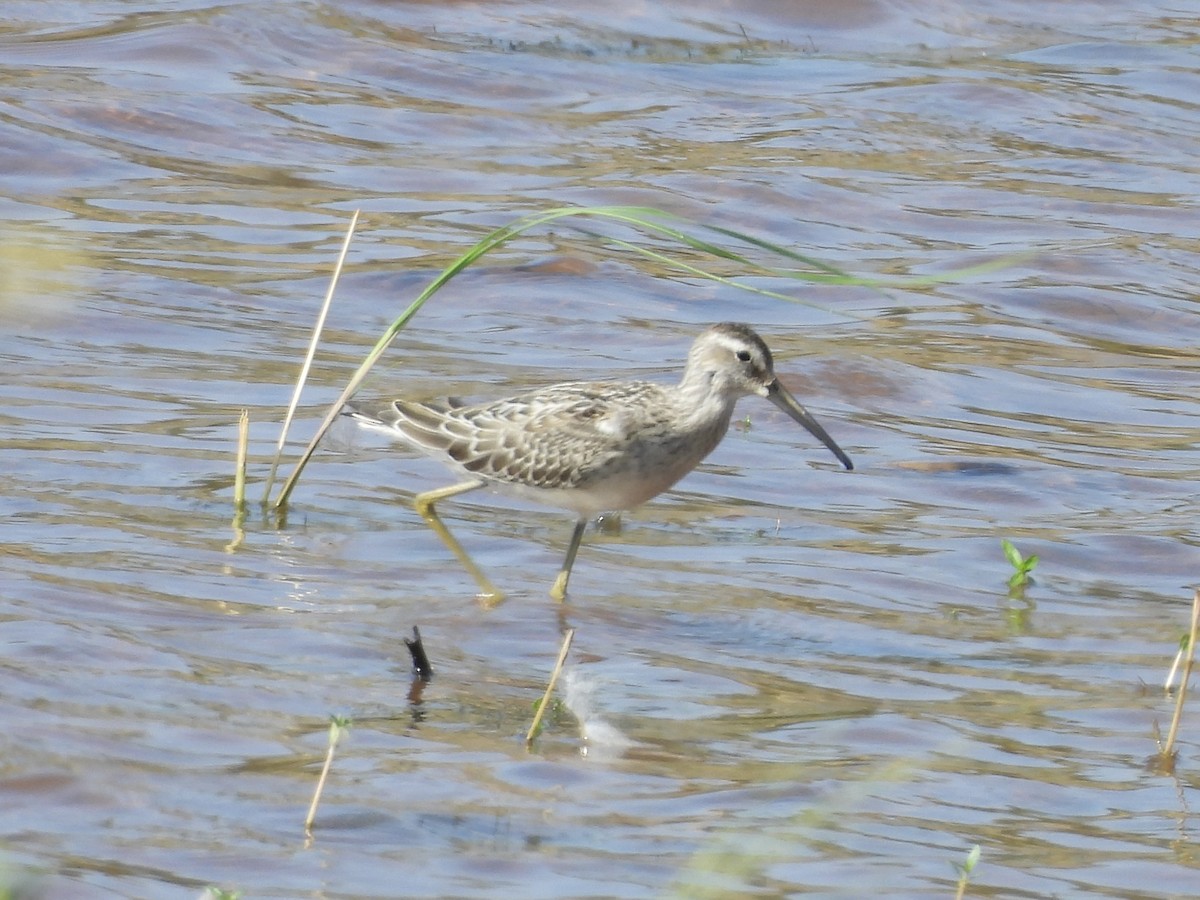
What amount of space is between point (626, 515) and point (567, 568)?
1450mm

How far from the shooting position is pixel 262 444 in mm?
9070

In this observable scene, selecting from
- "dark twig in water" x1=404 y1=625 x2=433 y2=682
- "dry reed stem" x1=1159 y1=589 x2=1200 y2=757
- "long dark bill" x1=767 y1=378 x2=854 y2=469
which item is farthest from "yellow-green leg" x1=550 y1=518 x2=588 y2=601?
"dry reed stem" x1=1159 y1=589 x2=1200 y2=757

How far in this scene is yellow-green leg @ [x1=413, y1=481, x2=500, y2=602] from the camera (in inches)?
298

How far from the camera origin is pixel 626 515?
905 cm

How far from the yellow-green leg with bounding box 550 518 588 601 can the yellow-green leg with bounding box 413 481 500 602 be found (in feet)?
0.71

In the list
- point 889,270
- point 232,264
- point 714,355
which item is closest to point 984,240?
point 889,270

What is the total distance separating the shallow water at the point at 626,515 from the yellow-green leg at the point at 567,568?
125mm

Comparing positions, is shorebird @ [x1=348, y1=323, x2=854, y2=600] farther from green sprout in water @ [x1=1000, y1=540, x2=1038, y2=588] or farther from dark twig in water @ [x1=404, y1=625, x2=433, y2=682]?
dark twig in water @ [x1=404, y1=625, x2=433, y2=682]

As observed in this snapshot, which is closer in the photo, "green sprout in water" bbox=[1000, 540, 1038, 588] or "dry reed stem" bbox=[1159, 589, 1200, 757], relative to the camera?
"dry reed stem" bbox=[1159, 589, 1200, 757]

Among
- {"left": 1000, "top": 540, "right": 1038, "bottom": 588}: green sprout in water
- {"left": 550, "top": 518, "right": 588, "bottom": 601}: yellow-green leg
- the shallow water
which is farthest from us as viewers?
{"left": 1000, "top": 540, "right": 1038, "bottom": 588}: green sprout in water

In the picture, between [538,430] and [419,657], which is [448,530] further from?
[419,657]

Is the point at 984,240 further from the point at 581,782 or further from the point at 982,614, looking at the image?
the point at 581,782

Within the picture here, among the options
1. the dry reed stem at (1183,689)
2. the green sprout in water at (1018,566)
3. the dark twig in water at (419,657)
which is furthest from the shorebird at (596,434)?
the dry reed stem at (1183,689)

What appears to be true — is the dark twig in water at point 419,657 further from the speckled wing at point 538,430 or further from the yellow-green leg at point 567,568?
the speckled wing at point 538,430
